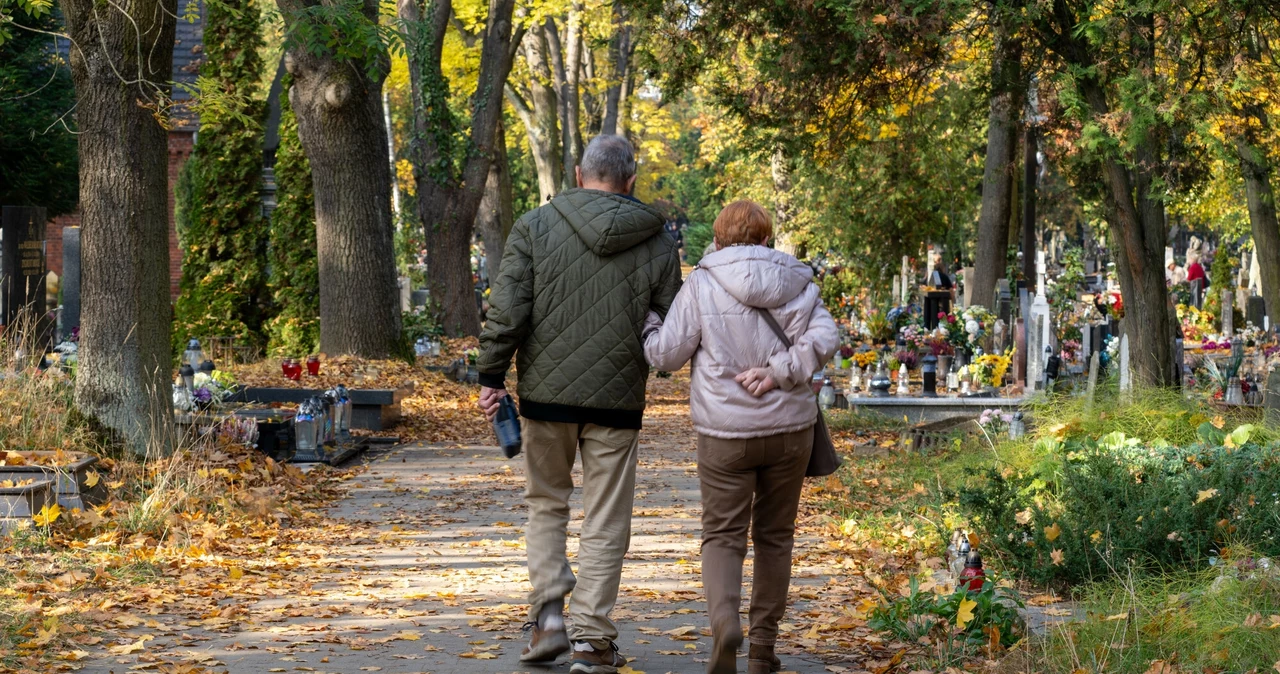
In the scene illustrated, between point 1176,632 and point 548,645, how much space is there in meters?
2.32

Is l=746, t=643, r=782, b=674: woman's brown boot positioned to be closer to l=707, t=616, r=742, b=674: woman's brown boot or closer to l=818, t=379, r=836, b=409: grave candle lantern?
l=707, t=616, r=742, b=674: woman's brown boot

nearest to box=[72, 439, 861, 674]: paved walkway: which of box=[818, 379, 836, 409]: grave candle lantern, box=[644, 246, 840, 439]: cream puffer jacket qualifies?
box=[644, 246, 840, 439]: cream puffer jacket

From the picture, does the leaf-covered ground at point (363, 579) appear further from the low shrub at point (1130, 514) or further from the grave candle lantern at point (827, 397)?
the grave candle lantern at point (827, 397)

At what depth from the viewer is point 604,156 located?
18.8 ft

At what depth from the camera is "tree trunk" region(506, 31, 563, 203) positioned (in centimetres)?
3016

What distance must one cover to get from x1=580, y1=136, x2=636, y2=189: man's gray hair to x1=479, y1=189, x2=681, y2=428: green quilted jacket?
9cm

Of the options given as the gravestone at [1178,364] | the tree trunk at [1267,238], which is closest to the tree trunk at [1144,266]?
the gravestone at [1178,364]

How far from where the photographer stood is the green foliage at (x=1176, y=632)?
5059 mm

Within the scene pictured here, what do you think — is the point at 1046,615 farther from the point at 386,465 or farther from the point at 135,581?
the point at 386,465

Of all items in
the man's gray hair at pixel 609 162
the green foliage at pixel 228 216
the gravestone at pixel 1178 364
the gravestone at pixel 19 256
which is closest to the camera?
the man's gray hair at pixel 609 162

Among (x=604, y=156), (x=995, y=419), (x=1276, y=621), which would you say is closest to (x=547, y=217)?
(x=604, y=156)

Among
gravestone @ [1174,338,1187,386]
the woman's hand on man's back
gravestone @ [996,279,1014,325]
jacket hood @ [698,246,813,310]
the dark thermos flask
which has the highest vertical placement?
gravestone @ [996,279,1014,325]

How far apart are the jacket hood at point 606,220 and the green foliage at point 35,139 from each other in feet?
71.4

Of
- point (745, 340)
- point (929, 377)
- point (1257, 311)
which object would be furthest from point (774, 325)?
point (1257, 311)
